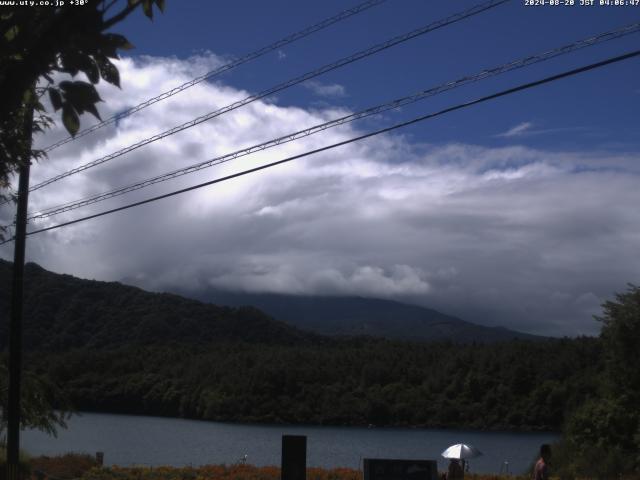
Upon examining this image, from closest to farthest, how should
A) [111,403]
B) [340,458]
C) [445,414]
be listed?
[340,458] < [445,414] < [111,403]

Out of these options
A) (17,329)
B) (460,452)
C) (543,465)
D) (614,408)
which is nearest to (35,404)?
(17,329)

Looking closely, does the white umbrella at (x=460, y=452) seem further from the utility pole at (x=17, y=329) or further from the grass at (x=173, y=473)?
the utility pole at (x=17, y=329)

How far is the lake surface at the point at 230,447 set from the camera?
3394 cm

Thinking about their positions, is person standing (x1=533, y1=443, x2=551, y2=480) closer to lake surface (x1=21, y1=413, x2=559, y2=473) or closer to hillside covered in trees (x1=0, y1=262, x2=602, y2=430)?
lake surface (x1=21, y1=413, x2=559, y2=473)

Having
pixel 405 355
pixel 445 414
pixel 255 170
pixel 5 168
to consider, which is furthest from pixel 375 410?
pixel 5 168

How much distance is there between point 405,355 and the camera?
259ft

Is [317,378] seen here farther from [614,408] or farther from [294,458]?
[294,458]

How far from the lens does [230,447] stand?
40031 millimetres

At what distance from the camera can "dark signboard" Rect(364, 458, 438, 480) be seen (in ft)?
36.8

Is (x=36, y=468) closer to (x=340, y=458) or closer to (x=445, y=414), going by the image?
(x=340, y=458)

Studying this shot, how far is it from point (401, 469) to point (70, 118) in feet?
26.7

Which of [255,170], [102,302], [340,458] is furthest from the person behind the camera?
[102,302]

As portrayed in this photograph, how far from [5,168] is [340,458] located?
1123 inches

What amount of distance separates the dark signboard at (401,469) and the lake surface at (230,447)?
1795 centimetres
